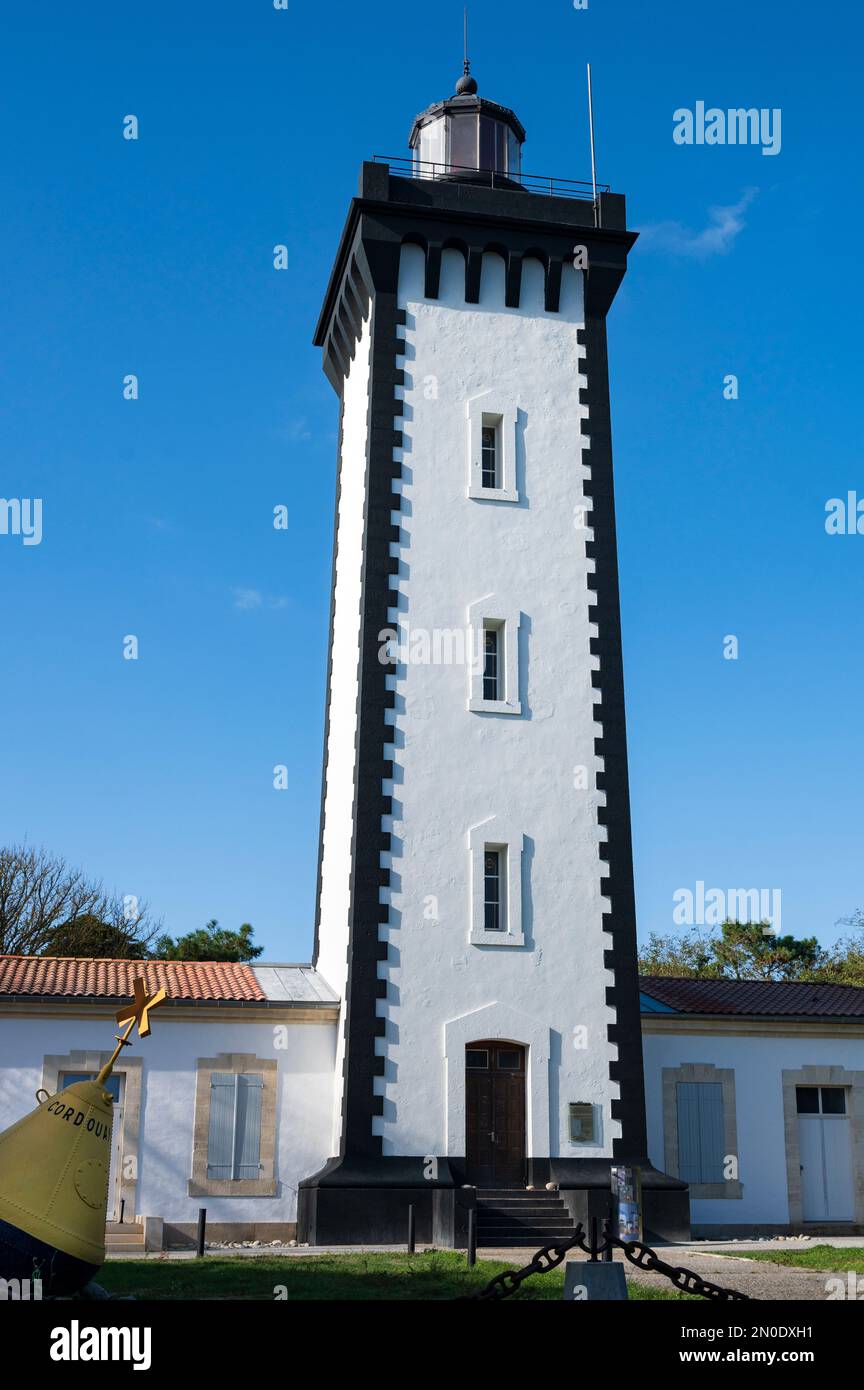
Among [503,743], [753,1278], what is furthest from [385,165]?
[753,1278]

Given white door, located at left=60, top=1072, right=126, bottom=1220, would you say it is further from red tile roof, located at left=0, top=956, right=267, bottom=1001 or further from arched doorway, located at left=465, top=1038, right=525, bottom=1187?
arched doorway, located at left=465, top=1038, right=525, bottom=1187

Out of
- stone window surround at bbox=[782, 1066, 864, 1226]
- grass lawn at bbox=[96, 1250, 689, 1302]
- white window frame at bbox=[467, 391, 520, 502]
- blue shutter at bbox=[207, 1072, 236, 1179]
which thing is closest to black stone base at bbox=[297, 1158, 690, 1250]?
blue shutter at bbox=[207, 1072, 236, 1179]

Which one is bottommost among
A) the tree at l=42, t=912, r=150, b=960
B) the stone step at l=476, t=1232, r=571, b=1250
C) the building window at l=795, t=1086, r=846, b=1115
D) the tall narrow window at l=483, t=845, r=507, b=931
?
the stone step at l=476, t=1232, r=571, b=1250

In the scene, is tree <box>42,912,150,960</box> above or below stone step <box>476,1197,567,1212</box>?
above

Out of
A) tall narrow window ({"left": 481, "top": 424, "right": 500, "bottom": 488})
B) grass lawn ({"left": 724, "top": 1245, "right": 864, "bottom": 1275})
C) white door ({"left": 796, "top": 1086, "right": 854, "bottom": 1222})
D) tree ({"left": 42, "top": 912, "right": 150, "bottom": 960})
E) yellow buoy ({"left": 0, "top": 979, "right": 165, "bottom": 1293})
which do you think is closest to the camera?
yellow buoy ({"left": 0, "top": 979, "right": 165, "bottom": 1293})

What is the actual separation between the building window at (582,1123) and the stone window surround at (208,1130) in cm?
468

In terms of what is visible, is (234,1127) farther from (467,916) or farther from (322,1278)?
(322,1278)

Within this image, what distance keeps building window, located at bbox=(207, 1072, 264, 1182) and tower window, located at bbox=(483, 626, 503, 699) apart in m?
7.43

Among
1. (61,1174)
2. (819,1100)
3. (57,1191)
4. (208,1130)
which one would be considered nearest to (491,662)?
(208,1130)

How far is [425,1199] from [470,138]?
64.1ft

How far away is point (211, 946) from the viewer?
4988 cm

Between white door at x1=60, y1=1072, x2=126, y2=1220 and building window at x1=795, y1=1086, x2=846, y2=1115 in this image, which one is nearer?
white door at x1=60, y1=1072, x2=126, y2=1220

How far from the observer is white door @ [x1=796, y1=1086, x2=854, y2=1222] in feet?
78.2

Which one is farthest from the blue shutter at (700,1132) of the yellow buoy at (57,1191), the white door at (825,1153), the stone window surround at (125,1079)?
the yellow buoy at (57,1191)
